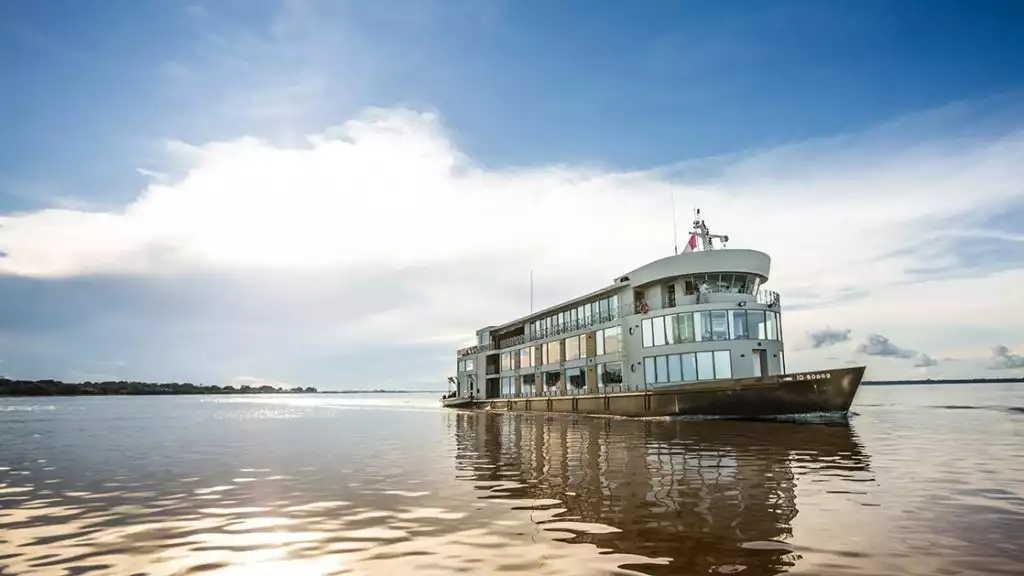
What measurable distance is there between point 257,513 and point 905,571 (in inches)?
464

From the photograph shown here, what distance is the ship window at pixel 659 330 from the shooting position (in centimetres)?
4362

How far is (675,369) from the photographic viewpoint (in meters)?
42.6

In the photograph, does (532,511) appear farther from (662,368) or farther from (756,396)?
(662,368)

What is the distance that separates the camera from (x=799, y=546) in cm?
942

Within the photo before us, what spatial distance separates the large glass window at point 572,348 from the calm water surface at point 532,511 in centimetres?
2958

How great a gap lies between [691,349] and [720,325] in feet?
8.32

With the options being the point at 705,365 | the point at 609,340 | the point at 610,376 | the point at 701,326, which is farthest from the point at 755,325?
the point at 610,376

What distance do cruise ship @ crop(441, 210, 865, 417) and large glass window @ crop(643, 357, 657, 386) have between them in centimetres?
7

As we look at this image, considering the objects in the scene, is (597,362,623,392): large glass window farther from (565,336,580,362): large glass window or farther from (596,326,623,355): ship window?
(565,336,580,362): large glass window

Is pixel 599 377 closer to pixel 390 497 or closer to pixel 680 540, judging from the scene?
pixel 390 497

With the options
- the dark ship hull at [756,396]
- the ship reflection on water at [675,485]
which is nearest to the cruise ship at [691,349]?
the dark ship hull at [756,396]

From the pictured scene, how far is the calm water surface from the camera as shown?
896cm

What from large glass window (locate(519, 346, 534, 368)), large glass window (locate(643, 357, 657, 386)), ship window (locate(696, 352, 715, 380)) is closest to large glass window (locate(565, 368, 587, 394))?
large glass window (locate(519, 346, 534, 368))

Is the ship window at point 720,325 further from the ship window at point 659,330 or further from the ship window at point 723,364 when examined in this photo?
the ship window at point 659,330
